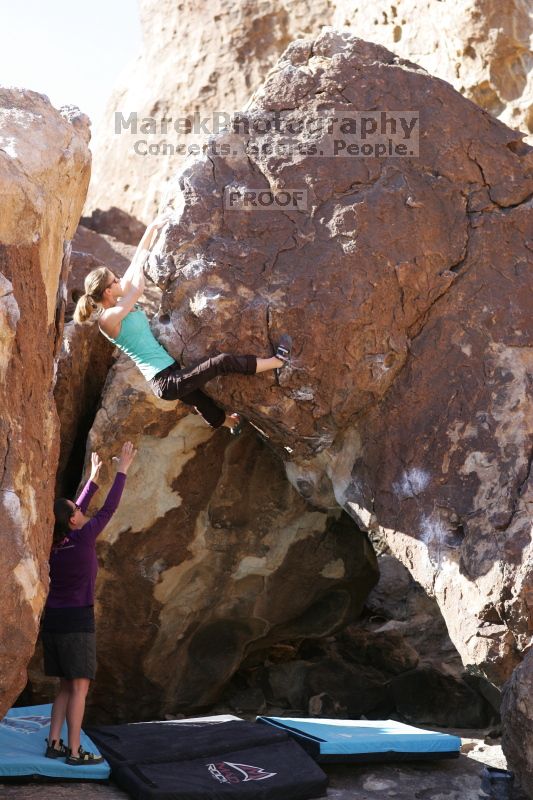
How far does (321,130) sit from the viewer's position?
5.34 metres

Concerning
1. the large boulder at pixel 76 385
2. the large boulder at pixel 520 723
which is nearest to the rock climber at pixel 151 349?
the large boulder at pixel 76 385

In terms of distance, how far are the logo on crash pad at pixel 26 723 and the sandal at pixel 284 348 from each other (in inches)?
89.2

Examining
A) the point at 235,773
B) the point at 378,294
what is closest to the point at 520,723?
the point at 235,773

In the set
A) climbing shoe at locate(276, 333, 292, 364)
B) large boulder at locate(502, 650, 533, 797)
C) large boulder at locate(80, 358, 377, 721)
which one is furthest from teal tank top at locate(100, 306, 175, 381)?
large boulder at locate(502, 650, 533, 797)

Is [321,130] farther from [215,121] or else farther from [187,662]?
[215,121]

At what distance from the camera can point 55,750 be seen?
4469mm

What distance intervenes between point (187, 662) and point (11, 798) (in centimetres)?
247

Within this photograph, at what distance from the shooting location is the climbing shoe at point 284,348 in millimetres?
5062

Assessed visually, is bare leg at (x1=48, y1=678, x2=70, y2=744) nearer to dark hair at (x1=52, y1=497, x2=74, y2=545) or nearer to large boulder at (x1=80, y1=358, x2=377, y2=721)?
dark hair at (x1=52, y1=497, x2=74, y2=545)

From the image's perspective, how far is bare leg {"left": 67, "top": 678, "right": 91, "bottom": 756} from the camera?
4.42m

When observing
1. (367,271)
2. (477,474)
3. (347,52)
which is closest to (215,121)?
(347,52)

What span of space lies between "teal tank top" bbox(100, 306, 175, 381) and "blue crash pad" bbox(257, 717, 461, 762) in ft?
6.80

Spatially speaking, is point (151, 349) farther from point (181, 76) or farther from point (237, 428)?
point (181, 76)

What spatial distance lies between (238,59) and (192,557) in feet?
20.3
